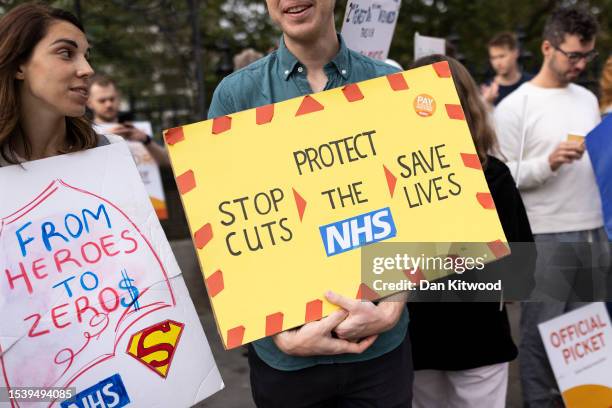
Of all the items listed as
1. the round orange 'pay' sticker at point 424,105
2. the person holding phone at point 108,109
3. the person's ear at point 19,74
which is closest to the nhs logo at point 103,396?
the person's ear at point 19,74

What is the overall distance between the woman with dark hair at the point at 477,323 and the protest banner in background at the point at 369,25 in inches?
12.9

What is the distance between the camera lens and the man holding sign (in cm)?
190

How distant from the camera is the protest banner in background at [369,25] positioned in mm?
2777

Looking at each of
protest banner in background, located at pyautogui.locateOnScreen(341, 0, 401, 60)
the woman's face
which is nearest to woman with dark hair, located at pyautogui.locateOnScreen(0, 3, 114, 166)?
the woman's face

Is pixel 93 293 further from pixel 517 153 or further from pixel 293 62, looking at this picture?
pixel 517 153

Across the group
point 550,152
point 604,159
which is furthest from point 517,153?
point 604,159

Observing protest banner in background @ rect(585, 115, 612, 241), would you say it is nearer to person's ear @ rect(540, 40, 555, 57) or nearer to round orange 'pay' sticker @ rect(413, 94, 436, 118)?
person's ear @ rect(540, 40, 555, 57)

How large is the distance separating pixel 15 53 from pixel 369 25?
1.65 meters

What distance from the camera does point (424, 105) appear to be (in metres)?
1.93

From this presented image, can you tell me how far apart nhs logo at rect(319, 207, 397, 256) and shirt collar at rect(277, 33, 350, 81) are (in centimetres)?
44

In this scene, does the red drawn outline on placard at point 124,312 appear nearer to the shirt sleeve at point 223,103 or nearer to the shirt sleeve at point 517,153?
the shirt sleeve at point 223,103

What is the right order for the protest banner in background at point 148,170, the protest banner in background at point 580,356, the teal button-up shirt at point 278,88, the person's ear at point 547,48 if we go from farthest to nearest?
the protest banner in background at point 148,170, the person's ear at point 547,48, the protest banner in background at point 580,356, the teal button-up shirt at point 278,88

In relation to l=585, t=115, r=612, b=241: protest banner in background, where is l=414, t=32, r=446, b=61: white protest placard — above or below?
above

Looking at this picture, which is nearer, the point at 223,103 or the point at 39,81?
the point at 39,81
